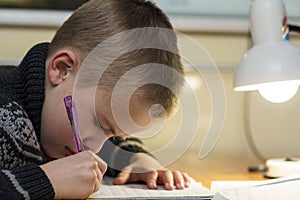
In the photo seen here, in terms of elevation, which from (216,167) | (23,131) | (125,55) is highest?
(125,55)

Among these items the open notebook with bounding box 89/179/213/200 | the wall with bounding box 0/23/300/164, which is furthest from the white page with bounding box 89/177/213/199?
the wall with bounding box 0/23/300/164

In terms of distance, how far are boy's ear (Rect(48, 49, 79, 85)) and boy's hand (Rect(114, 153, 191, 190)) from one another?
20 centimetres

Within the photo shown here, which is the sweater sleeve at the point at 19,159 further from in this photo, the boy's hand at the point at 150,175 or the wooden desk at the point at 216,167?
the wooden desk at the point at 216,167

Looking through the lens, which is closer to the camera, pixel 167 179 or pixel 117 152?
pixel 167 179

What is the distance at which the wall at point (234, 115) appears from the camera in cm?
133

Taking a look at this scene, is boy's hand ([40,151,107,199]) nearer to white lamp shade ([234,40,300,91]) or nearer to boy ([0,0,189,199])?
boy ([0,0,189,199])

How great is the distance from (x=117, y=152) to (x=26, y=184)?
412 mm

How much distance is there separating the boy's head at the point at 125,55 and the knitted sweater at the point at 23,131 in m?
0.03

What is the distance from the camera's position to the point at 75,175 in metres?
0.70

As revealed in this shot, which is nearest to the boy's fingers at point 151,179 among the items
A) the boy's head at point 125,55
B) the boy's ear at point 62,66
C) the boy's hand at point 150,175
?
the boy's hand at point 150,175

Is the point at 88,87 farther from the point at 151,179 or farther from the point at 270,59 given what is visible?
the point at 270,59

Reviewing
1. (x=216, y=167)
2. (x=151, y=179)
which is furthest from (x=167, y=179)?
(x=216, y=167)

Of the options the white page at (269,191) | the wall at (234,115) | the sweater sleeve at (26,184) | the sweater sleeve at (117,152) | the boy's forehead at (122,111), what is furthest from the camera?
the wall at (234,115)

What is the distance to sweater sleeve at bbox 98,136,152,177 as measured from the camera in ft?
3.28
